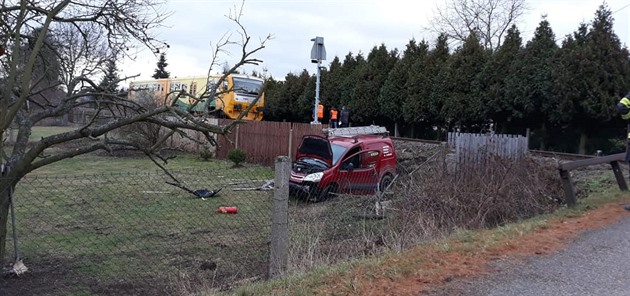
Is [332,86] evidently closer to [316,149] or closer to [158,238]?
[316,149]

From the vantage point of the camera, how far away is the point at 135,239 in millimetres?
9734

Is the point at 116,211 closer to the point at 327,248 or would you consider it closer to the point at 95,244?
the point at 95,244

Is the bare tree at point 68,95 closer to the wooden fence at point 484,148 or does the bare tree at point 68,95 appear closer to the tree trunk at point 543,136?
the wooden fence at point 484,148

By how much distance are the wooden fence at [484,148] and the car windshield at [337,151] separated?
127 inches

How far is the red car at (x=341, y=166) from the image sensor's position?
12891 millimetres

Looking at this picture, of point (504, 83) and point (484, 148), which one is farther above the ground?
point (504, 83)

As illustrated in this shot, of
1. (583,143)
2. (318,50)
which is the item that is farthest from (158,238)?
(583,143)

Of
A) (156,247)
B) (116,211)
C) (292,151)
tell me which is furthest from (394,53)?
(156,247)

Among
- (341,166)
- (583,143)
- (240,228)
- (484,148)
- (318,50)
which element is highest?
(318,50)

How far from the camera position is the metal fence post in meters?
5.43

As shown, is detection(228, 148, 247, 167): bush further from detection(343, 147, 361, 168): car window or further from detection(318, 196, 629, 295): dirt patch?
detection(318, 196, 629, 295): dirt patch

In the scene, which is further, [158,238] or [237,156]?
[237,156]

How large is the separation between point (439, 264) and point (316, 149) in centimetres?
942

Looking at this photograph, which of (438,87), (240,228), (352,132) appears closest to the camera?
(240,228)
